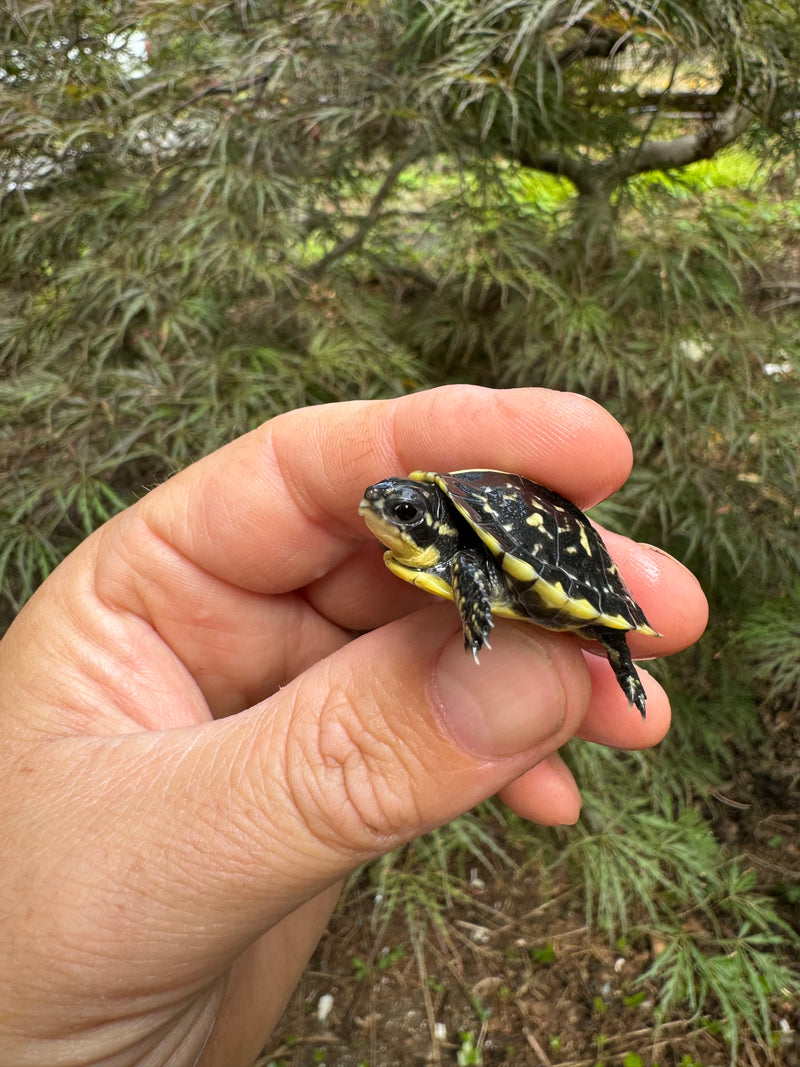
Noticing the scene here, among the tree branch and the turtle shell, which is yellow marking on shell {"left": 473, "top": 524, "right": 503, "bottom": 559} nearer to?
the turtle shell

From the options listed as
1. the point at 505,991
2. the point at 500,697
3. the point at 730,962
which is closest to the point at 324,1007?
the point at 505,991

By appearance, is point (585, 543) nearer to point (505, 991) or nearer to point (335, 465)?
point (335, 465)

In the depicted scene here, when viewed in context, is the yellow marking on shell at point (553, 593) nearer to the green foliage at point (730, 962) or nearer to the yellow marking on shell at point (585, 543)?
the yellow marking on shell at point (585, 543)

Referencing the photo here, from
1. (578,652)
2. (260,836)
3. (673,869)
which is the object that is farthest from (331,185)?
(673,869)

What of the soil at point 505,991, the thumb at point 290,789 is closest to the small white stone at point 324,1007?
the soil at point 505,991

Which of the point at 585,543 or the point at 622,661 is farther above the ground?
the point at 585,543

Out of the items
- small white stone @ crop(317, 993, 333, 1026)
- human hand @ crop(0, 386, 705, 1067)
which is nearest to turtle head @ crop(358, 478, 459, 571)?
human hand @ crop(0, 386, 705, 1067)
